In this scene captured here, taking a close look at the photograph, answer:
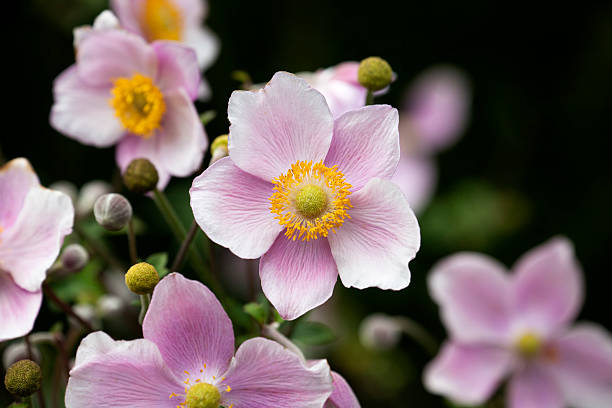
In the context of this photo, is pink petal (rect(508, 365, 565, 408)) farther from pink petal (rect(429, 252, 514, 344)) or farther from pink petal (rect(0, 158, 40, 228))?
pink petal (rect(0, 158, 40, 228))

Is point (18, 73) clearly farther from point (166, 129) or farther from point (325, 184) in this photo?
point (325, 184)

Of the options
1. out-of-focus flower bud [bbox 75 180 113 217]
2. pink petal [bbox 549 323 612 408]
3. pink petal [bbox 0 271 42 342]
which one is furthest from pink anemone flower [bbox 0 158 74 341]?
pink petal [bbox 549 323 612 408]

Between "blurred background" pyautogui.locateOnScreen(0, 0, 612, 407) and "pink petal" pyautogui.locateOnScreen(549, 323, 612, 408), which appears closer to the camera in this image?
"pink petal" pyautogui.locateOnScreen(549, 323, 612, 408)

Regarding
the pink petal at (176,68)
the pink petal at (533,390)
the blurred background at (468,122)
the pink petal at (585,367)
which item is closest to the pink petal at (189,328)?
the pink petal at (176,68)

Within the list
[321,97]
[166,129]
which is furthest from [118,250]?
[321,97]

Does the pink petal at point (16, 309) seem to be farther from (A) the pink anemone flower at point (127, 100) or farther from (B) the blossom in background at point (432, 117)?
(B) the blossom in background at point (432, 117)

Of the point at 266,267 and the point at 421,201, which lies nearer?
the point at 266,267

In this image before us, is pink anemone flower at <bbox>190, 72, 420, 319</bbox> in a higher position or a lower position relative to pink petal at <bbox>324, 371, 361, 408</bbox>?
higher

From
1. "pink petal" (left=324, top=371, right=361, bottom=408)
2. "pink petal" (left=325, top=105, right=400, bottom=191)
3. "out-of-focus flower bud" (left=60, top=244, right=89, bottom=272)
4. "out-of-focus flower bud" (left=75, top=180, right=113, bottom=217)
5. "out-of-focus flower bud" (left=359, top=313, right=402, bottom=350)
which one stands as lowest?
"out-of-focus flower bud" (left=359, top=313, right=402, bottom=350)
